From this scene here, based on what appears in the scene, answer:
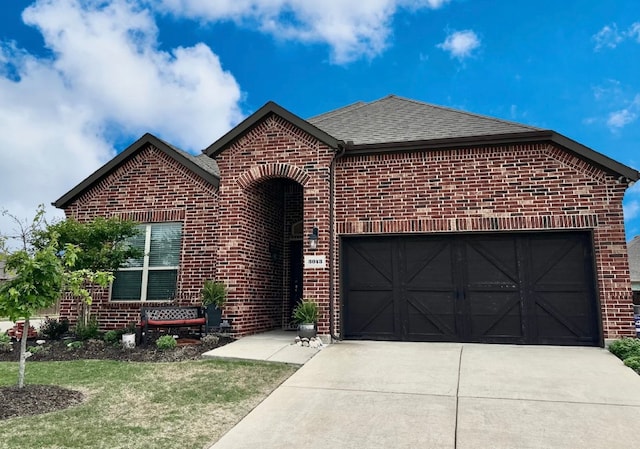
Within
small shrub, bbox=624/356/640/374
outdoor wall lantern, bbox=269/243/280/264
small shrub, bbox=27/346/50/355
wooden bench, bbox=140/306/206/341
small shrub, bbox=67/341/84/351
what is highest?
outdoor wall lantern, bbox=269/243/280/264

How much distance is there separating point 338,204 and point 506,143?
3.67 meters

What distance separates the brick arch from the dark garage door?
5.76 feet

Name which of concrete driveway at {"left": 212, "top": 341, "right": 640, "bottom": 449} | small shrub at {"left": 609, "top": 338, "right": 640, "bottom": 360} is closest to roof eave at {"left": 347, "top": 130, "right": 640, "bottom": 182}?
small shrub at {"left": 609, "top": 338, "right": 640, "bottom": 360}

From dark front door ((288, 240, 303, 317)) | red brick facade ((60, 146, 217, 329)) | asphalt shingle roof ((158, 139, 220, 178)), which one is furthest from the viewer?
dark front door ((288, 240, 303, 317))

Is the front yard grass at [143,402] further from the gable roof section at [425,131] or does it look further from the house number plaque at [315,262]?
the gable roof section at [425,131]

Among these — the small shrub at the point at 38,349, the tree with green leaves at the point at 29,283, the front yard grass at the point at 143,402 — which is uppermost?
the tree with green leaves at the point at 29,283

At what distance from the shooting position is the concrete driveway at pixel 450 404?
4156 mm

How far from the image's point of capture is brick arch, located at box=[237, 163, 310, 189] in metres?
9.35

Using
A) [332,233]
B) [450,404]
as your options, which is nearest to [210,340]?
[332,233]

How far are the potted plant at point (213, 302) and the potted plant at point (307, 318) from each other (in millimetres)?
1722

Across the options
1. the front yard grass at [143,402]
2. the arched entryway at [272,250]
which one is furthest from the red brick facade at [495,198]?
the front yard grass at [143,402]

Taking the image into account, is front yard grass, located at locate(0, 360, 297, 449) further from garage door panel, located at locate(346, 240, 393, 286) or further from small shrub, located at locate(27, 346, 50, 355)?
garage door panel, located at locate(346, 240, 393, 286)

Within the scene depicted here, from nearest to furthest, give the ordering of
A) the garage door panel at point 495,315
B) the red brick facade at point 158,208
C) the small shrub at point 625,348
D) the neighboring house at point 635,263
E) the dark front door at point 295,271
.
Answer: the small shrub at point 625,348 → the garage door panel at point 495,315 → the red brick facade at point 158,208 → the dark front door at point 295,271 → the neighboring house at point 635,263

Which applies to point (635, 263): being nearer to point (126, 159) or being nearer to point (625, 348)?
point (625, 348)
